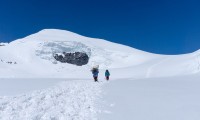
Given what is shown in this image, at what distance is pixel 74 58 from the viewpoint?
67250 millimetres

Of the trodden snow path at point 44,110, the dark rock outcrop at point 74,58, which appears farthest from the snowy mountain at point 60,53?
the trodden snow path at point 44,110

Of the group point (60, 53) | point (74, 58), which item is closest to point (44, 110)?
point (74, 58)

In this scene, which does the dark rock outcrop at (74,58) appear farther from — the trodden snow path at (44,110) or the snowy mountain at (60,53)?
the trodden snow path at (44,110)

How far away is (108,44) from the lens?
8006 cm

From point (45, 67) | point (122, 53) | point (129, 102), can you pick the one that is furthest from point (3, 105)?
point (122, 53)

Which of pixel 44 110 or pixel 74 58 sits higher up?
pixel 74 58

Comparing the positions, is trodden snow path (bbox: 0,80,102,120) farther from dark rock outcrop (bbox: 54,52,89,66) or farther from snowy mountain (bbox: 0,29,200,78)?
dark rock outcrop (bbox: 54,52,89,66)

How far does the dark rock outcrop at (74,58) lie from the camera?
6576cm

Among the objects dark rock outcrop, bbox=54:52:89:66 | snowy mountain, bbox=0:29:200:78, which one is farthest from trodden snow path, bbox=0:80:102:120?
dark rock outcrop, bbox=54:52:89:66

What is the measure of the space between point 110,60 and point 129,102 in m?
57.5

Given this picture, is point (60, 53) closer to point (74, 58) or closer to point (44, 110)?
point (74, 58)

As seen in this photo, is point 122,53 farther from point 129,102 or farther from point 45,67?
point 129,102

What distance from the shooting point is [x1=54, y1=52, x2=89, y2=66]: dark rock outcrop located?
65756mm

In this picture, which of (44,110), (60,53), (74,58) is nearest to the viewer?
(44,110)
